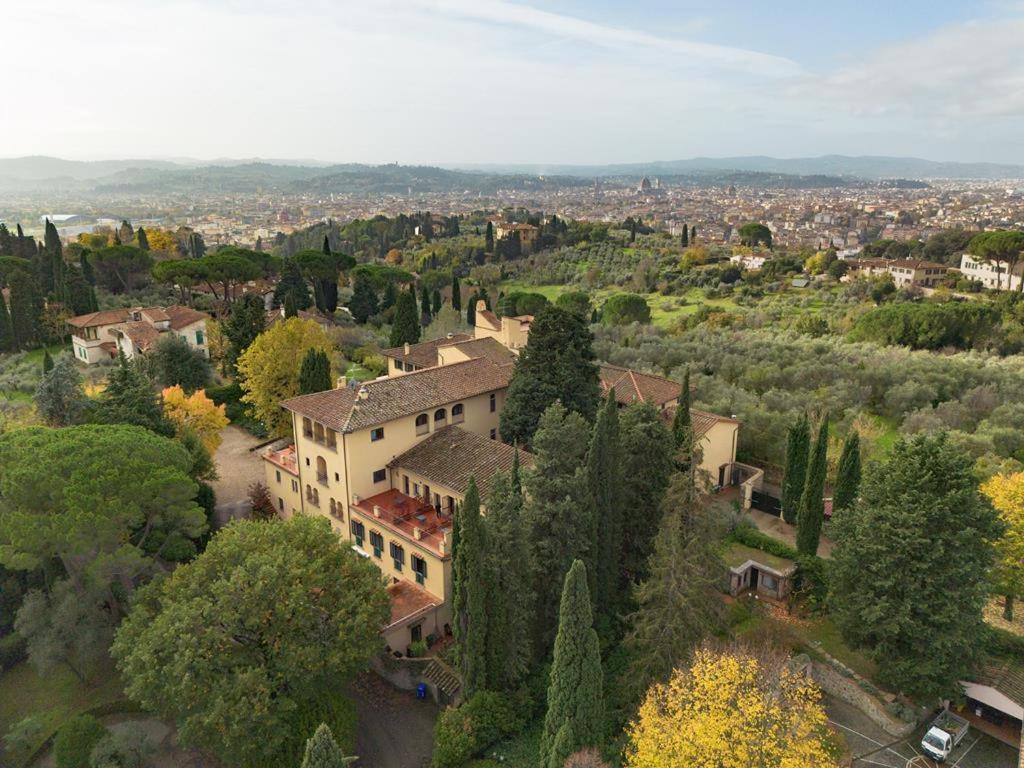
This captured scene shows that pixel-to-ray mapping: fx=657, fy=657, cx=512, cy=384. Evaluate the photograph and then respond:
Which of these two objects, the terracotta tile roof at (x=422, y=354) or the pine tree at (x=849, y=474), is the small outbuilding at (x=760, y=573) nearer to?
the pine tree at (x=849, y=474)

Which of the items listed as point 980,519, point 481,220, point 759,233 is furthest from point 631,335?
point 481,220

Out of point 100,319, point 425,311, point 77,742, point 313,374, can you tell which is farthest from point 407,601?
point 425,311

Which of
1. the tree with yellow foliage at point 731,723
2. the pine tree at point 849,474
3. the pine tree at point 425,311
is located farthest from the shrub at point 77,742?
the pine tree at point 425,311

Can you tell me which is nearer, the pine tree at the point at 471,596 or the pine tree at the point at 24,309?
the pine tree at the point at 471,596

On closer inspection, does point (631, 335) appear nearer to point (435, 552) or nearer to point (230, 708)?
point (435, 552)

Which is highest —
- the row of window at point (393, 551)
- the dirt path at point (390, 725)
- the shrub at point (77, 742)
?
the row of window at point (393, 551)

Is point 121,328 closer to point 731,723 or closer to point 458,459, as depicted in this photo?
point 458,459

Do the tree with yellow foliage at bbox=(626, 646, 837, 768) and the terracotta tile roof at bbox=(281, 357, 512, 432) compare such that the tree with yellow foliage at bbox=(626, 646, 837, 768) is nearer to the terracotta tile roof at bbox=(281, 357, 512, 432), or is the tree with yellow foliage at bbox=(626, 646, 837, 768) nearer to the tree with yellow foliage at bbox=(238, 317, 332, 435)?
the terracotta tile roof at bbox=(281, 357, 512, 432)
